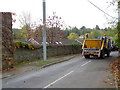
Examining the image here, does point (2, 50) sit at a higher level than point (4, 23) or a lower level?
lower

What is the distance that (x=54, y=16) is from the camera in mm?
33094

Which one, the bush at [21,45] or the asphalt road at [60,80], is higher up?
the bush at [21,45]

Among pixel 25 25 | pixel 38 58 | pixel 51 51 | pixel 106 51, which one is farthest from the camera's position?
pixel 25 25

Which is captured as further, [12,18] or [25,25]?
[25,25]

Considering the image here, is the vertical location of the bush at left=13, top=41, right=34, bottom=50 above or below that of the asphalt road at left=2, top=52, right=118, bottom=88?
above

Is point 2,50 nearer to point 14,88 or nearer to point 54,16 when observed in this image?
point 14,88

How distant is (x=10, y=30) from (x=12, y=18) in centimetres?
102

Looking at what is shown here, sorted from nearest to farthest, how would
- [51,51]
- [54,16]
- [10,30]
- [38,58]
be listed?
[10,30] → [38,58] → [51,51] → [54,16]

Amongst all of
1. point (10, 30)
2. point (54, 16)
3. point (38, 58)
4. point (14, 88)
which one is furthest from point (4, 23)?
point (54, 16)

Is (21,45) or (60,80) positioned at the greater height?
(21,45)

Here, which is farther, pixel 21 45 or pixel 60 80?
pixel 21 45

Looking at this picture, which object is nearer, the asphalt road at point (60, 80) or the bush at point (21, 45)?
the asphalt road at point (60, 80)

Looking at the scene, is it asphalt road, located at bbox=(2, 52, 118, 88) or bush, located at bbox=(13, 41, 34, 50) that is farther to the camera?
bush, located at bbox=(13, 41, 34, 50)

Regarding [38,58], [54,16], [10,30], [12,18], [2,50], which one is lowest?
[38,58]
